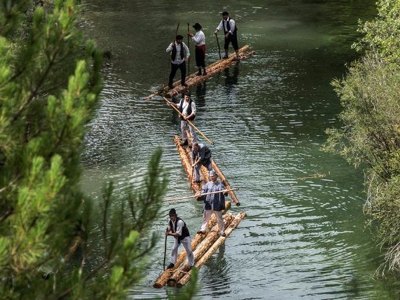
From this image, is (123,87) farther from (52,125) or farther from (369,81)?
(52,125)

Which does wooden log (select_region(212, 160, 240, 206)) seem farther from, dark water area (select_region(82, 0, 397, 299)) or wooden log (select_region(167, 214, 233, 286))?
wooden log (select_region(167, 214, 233, 286))

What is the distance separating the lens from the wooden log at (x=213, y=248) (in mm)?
17672

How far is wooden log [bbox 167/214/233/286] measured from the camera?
17.8m

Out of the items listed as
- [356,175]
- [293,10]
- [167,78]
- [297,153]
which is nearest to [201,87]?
[167,78]

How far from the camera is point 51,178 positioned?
823 cm

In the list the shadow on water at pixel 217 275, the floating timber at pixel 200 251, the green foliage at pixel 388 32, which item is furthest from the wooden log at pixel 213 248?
the green foliage at pixel 388 32

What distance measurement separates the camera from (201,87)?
3225cm

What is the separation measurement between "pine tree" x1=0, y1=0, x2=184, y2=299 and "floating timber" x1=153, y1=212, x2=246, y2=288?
7.50 metres

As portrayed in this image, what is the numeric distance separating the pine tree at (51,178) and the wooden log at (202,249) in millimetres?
7500

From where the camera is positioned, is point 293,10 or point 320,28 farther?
point 293,10

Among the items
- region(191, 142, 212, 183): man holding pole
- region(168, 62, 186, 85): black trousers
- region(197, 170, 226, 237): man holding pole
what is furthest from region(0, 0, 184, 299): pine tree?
region(168, 62, 186, 85): black trousers

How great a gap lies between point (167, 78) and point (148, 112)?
392cm

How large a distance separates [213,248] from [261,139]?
817 cm

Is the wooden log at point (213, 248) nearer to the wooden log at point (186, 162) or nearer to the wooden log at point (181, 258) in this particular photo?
the wooden log at point (181, 258)
